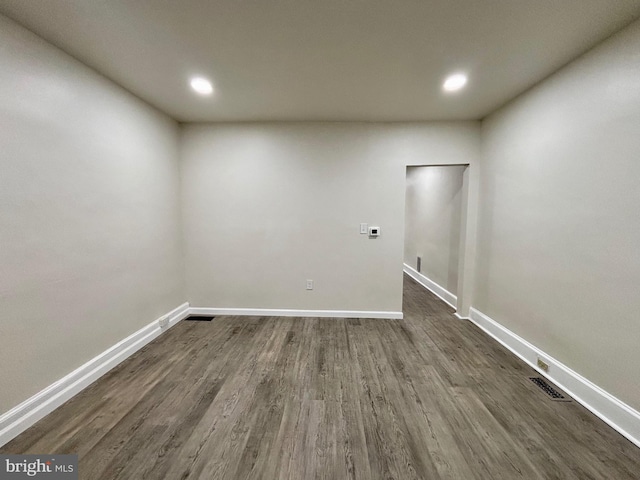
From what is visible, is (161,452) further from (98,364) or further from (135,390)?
(98,364)

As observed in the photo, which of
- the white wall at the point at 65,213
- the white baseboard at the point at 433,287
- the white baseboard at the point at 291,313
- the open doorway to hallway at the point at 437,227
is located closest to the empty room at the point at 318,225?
the white wall at the point at 65,213

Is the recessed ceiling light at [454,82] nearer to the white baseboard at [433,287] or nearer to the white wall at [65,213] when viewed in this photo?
the white baseboard at [433,287]

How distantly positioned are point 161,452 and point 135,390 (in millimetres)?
748

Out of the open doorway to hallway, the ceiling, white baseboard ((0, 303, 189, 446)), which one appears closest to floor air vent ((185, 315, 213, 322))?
white baseboard ((0, 303, 189, 446))

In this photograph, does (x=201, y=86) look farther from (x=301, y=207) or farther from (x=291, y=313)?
(x=291, y=313)

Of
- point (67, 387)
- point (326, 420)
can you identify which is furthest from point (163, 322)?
point (326, 420)

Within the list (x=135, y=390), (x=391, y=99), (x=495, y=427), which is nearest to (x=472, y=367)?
(x=495, y=427)

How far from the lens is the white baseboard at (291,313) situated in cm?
335

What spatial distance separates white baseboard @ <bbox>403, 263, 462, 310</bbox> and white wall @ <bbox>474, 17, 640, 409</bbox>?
1.05m

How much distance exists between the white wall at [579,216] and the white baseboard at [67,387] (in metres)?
3.79

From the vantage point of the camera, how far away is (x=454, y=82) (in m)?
2.20

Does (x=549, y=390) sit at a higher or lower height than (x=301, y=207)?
lower

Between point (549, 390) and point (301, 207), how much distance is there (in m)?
2.91

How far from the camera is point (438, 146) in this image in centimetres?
314
